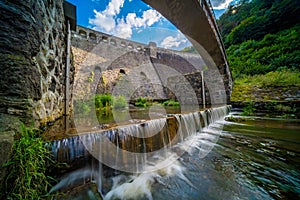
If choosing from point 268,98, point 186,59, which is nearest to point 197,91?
point 268,98

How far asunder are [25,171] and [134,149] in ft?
3.88

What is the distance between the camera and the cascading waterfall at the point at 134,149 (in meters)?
1.31

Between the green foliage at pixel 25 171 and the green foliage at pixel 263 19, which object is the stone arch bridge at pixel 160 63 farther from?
the green foliage at pixel 263 19

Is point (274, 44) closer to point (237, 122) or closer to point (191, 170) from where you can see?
point (237, 122)

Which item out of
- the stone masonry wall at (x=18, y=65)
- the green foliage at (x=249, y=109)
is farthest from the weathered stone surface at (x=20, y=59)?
the green foliage at (x=249, y=109)

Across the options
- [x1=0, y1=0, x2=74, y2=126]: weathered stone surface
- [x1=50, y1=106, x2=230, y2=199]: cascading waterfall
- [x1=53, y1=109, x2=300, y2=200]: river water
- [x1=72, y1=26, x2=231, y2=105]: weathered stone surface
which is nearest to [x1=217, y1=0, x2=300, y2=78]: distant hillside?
[x1=72, y1=26, x2=231, y2=105]: weathered stone surface

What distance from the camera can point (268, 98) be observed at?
15.4ft

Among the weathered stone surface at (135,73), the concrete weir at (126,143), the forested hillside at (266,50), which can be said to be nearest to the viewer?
the concrete weir at (126,143)

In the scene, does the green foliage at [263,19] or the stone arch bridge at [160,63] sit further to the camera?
the green foliage at [263,19]

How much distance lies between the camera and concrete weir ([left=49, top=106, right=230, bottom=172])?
1.31m

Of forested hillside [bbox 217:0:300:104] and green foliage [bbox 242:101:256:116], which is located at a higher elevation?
forested hillside [bbox 217:0:300:104]

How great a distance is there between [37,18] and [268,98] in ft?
22.6

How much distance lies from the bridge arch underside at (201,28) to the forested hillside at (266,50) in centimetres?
127

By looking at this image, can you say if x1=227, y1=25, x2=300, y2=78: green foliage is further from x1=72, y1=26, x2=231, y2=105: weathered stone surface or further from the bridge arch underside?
the bridge arch underside
